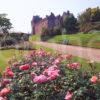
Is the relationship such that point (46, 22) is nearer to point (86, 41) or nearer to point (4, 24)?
point (4, 24)

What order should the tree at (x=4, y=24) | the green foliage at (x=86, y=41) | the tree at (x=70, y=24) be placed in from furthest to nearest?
the tree at (x=70, y=24) → the tree at (x=4, y=24) → the green foliage at (x=86, y=41)

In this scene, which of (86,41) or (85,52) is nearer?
(85,52)

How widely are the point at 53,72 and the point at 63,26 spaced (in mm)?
64233

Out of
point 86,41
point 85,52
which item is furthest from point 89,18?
point 85,52

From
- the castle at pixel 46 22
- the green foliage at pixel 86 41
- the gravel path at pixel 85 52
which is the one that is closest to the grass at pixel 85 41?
the green foliage at pixel 86 41

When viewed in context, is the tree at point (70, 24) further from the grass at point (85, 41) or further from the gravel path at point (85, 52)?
the gravel path at point (85, 52)

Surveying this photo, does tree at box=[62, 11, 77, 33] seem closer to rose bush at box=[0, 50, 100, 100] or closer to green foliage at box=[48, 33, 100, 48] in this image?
green foliage at box=[48, 33, 100, 48]

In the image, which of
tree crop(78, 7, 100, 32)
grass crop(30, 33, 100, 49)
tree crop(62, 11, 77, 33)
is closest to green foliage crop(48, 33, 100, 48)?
grass crop(30, 33, 100, 49)

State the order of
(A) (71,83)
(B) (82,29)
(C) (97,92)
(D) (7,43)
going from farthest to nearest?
(B) (82,29) → (D) (7,43) → (A) (71,83) → (C) (97,92)

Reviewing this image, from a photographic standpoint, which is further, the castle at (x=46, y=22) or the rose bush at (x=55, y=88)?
the castle at (x=46, y=22)

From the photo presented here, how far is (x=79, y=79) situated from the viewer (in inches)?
171

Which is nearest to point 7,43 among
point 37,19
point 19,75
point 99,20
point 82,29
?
point 19,75

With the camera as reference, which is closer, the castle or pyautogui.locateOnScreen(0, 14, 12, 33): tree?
pyautogui.locateOnScreen(0, 14, 12, 33): tree

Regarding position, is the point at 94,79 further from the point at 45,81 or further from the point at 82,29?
the point at 82,29
